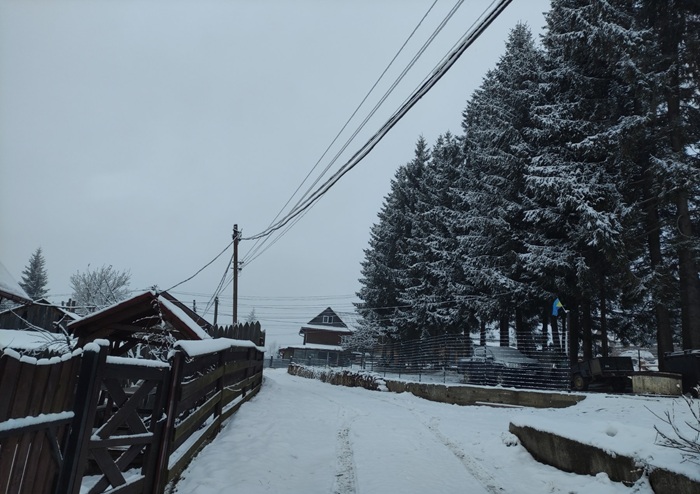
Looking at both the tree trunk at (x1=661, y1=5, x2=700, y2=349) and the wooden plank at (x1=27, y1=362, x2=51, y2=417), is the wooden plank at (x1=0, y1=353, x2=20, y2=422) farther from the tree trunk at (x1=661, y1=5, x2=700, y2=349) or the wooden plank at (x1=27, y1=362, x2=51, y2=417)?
the tree trunk at (x1=661, y1=5, x2=700, y2=349)

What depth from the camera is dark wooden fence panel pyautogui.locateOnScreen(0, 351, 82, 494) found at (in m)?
2.55

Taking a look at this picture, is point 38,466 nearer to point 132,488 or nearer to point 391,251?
point 132,488

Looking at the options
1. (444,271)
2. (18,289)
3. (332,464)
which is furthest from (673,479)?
(444,271)

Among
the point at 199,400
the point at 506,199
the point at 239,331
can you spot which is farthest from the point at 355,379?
the point at 199,400

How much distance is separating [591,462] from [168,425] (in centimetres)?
538

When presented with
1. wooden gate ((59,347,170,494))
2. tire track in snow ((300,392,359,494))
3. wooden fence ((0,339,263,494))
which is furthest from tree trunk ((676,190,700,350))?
wooden gate ((59,347,170,494))

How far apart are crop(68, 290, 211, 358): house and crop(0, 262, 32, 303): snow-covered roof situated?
698 cm

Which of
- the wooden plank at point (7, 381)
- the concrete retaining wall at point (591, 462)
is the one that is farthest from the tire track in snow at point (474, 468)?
the wooden plank at point (7, 381)

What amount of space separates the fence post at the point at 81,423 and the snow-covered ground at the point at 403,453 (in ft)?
6.92

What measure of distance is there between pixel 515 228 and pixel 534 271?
3.69m

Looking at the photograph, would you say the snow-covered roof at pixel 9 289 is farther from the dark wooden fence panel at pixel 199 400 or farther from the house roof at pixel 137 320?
the dark wooden fence panel at pixel 199 400

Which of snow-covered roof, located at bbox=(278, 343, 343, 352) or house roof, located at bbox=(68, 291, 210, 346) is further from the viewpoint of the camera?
snow-covered roof, located at bbox=(278, 343, 343, 352)

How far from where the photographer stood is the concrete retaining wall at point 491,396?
12359 millimetres

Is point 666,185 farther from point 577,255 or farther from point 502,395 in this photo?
point 502,395
